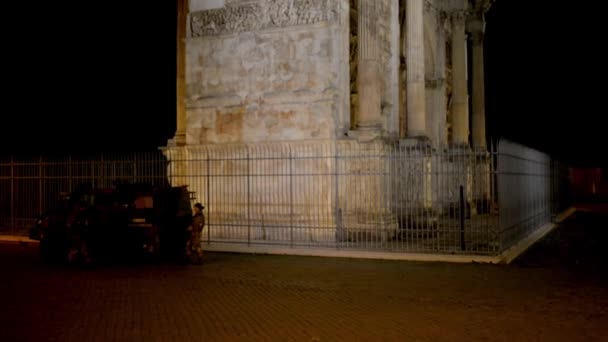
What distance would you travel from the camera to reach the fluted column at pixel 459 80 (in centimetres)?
3084

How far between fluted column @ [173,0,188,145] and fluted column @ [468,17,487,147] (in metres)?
16.9

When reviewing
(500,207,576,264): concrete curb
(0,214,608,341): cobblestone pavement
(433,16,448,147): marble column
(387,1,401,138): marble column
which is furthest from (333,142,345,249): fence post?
(433,16,448,147): marble column

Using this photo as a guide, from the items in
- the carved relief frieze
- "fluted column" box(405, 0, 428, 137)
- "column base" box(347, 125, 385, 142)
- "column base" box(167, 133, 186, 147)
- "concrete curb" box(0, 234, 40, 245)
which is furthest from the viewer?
"fluted column" box(405, 0, 428, 137)

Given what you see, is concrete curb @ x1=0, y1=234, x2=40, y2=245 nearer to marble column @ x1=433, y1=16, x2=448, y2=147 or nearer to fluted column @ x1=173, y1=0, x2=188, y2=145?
fluted column @ x1=173, y1=0, x2=188, y2=145

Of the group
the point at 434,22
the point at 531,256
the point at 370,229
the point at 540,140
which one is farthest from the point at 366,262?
the point at 540,140

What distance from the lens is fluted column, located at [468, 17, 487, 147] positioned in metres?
33.0

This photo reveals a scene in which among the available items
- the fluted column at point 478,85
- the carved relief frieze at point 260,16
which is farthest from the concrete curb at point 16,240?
the fluted column at point 478,85

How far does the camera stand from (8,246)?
19.3 metres

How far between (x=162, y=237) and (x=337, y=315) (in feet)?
23.6

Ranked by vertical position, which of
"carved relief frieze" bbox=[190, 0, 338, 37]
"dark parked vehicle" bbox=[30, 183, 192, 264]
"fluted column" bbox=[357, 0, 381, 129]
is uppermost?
"carved relief frieze" bbox=[190, 0, 338, 37]

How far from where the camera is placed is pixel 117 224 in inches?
584

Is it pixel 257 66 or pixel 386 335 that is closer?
pixel 386 335

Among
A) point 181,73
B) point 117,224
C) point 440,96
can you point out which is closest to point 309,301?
point 117,224

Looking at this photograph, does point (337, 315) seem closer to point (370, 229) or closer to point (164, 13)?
point (370, 229)
